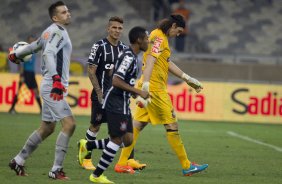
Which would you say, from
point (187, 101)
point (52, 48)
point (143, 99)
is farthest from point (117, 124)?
point (187, 101)

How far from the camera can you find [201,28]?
116 ft

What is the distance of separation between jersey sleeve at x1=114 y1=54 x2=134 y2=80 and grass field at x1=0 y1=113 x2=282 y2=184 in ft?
4.70

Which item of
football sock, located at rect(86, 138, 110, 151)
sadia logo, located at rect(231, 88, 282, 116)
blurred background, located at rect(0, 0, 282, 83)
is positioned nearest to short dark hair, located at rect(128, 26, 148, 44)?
football sock, located at rect(86, 138, 110, 151)

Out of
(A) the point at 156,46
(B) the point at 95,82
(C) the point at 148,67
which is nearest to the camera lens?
(C) the point at 148,67

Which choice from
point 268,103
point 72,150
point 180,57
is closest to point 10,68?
point 180,57

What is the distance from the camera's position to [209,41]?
34.7 m

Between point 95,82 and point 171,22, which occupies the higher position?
point 171,22

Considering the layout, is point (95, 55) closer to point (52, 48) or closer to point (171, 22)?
point (171, 22)

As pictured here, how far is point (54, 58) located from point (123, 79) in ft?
3.05

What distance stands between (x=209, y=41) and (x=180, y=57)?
4.25 metres

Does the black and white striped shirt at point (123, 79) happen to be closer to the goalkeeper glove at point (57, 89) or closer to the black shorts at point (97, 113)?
the goalkeeper glove at point (57, 89)

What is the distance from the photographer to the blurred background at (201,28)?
31.0 meters

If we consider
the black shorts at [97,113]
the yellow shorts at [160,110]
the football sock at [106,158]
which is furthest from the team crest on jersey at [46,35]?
the black shorts at [97,113]

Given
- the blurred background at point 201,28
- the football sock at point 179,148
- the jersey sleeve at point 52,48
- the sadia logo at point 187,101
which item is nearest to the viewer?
the jersey sleeve at point 52,48
